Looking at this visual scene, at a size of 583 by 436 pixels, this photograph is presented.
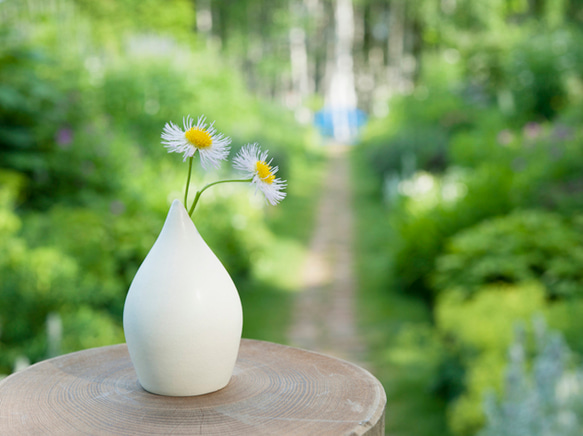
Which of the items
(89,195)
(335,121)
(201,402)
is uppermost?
(335,121)

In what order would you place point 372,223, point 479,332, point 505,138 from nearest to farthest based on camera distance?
point 479,332, point 505,138, point 372,223

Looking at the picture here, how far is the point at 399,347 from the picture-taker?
194 inches

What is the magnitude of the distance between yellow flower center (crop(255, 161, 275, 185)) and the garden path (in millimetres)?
3580

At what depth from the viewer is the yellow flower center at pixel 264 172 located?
1320 mm

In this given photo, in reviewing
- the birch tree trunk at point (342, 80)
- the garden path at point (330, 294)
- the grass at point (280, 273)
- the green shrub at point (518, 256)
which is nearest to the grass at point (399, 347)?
the garden path at point (330, 294)

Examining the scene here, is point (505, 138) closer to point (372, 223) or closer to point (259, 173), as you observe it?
point (372, 223)

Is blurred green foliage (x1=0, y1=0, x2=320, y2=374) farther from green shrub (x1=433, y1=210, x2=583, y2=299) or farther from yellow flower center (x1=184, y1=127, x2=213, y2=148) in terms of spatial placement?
yellow flower center (x1=184, y1=127, x2=213, y2=148)

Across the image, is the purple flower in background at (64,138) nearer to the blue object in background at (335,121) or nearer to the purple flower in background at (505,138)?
the purple flower in background at (505,138)

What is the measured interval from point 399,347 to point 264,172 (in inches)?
152

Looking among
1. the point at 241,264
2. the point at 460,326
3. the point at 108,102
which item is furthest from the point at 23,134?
the point at 460,326

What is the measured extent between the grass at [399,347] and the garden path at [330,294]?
133 millimetres

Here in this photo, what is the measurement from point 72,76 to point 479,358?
5.42 m

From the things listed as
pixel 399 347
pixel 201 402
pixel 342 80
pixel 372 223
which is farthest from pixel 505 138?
pixel 342 80

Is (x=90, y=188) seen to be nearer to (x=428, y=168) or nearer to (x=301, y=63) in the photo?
(x=428, y=168)
